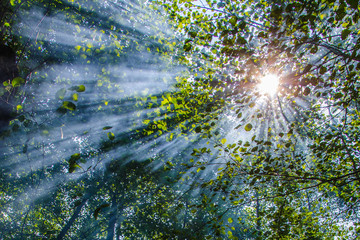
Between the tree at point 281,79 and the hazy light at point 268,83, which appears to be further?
the hazy light at point 268,83

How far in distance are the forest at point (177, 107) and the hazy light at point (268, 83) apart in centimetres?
4

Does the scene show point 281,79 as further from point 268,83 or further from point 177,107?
point 177,107

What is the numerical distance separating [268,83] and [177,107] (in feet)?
6.64

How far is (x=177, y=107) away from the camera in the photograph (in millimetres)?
3004

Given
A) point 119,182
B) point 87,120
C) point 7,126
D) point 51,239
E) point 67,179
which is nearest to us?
point 7,126

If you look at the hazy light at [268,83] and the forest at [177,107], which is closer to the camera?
the forest at [177,107]

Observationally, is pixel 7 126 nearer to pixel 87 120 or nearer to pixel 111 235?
pixel 87 120

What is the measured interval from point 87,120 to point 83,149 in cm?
397

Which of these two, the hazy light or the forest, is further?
the hazy light

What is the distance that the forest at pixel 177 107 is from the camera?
101 inches

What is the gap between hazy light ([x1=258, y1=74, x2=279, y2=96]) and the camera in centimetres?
309

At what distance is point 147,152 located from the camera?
34.3ft

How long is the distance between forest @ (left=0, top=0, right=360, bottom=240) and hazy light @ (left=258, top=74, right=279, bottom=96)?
0.12 feet

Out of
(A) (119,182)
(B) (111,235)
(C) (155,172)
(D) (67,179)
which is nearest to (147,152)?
(C) (155,172)
